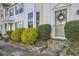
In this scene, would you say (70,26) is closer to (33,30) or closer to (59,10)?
(59,10)

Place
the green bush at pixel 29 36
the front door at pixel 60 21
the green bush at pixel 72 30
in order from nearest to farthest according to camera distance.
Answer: the green bush at pixel 72 30 < the front door at pixel 60 21 < the green bush at pixel 29 36

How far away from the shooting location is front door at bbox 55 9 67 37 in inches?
110

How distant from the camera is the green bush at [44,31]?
2902mm

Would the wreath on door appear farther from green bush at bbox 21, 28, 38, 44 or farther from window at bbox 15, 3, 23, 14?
window at bbox 15, 3, 23, 14

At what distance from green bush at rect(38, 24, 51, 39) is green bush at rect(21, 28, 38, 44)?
0.29 ft

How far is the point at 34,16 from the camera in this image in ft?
9.86

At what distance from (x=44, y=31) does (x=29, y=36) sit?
11.4 inches

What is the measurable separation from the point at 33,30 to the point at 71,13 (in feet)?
2.45

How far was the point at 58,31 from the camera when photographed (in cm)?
292

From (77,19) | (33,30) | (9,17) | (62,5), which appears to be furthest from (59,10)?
(9,17)

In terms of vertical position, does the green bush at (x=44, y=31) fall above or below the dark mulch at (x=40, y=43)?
above

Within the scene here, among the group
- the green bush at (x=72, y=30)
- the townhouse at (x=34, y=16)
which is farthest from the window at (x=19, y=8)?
the green bush at (x=72, y=30)

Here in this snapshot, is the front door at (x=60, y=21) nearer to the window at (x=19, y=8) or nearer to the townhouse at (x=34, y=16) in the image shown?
the townhouse at (x=34, y=16)

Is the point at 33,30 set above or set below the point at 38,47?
above
